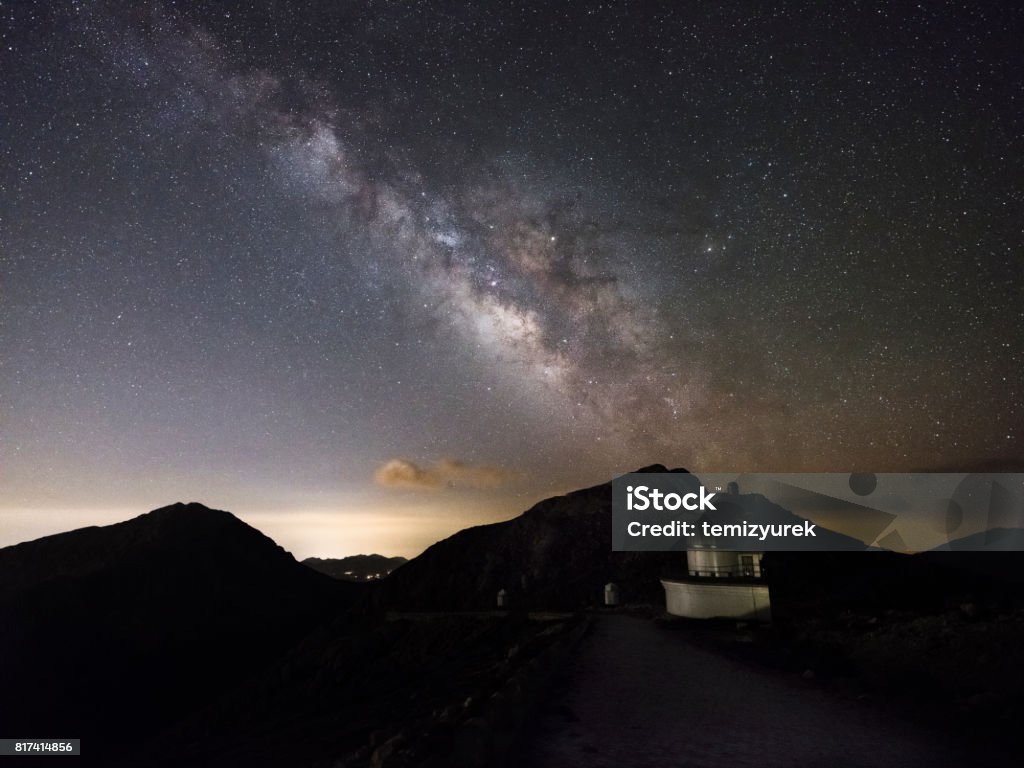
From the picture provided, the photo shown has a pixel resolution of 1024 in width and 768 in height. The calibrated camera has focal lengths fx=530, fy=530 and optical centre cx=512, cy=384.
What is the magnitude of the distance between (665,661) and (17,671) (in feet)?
386

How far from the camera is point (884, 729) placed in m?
9.42

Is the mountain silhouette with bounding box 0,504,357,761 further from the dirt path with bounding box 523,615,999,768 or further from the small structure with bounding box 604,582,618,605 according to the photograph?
the dirt path with bounding box 523,615,999,768

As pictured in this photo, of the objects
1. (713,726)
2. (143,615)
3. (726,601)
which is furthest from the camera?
(143,615)

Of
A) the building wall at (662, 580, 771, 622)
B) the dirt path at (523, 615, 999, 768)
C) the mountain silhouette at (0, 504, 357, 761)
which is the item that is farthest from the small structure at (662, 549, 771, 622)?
the mountain silhouette at (0, 504, 357, 761)

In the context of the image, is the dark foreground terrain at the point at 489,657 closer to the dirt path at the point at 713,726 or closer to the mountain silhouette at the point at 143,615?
the dirt path at the point at 713,726

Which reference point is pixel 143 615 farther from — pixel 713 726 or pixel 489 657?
pixel 713 726

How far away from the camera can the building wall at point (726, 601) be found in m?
23.9

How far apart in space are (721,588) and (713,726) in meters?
16.6

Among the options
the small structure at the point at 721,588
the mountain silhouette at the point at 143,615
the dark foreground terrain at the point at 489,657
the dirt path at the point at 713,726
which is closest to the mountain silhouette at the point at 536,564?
the dark foreground terrain at the point at 489,657

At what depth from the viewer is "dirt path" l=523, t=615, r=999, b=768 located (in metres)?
7.82

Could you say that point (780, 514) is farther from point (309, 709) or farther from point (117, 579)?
point (117, 579)

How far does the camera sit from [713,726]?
936 cm

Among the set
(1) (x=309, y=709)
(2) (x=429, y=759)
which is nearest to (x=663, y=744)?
(2) (x=429, y=759)

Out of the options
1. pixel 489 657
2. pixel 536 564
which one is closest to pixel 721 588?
pixel 489 657
